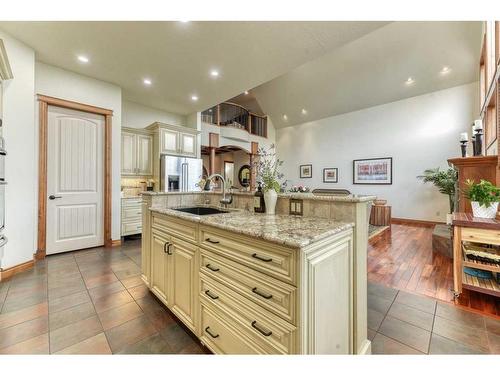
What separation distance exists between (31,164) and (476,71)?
876 centimetres

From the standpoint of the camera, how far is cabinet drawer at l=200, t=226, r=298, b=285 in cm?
98

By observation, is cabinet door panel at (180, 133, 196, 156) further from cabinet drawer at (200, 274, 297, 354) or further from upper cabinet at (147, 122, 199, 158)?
cabinet drawer at (200, 274, 297, 354)

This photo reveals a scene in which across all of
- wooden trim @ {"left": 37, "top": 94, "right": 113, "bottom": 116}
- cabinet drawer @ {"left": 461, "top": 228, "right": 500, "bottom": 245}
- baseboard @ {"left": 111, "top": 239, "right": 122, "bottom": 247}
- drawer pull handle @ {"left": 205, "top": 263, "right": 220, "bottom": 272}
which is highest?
wooden trim @ {"left": 37, "top": 94, "right": 113, "bottom": 116}

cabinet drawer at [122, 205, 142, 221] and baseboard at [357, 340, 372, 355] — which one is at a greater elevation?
cabinet drawer at [122, 205, 142, 221]

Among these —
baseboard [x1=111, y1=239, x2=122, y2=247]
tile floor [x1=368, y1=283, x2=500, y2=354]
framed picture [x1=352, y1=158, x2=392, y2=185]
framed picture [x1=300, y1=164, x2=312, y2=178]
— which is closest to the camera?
tile floor [x1=368, y1=283, x2=500, y2=354]

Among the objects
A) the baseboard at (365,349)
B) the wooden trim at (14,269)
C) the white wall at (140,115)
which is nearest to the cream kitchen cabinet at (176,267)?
the baseboard at (365,349)

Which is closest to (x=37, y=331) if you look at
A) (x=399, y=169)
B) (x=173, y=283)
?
(x=173, y=283)

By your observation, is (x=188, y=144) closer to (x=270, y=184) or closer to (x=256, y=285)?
(x=270, y=184)

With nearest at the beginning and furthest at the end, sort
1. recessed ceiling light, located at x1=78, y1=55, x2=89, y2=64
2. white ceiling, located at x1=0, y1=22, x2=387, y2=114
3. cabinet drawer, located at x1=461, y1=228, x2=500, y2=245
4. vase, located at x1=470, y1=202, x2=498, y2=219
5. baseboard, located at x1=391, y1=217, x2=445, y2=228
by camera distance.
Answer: cabinet drawer, located at x1=461, y1=228, x2=500, y2=245 < vase, located at x1=470, y1=202, x2=498, y2=219 < white ceiling, located at x1=0, y1=22, x2=387, y2=114 < recessed ceiling light, located at x1=78, y1=55, x2=89, y2=64 < baseboard, located at x1=391, y1=217, x2=445, y2=228

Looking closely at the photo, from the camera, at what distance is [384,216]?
538 centimetres

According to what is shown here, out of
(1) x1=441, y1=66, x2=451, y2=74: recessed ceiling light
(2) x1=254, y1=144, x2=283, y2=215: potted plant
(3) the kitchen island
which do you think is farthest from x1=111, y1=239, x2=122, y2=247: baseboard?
(1) x1=441, y1=66, x2=451, y2=74: recessed ceiling light

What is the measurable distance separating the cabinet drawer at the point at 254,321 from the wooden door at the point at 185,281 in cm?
18

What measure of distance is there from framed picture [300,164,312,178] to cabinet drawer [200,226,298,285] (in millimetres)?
7391
